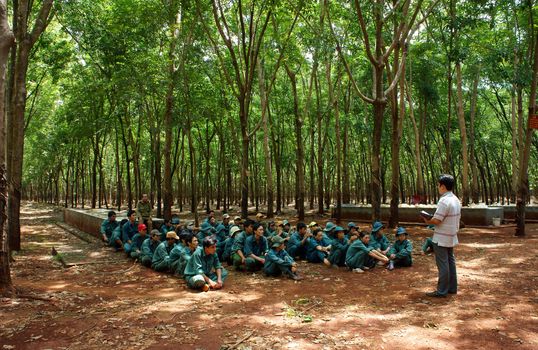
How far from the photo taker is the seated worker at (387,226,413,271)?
899cm

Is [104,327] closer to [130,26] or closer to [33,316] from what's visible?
[33,316]

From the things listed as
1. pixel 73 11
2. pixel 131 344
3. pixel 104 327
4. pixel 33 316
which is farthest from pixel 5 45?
pixel 73 11

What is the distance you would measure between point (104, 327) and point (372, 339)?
3.30 meters

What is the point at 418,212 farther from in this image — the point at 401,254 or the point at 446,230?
the point at 446,230

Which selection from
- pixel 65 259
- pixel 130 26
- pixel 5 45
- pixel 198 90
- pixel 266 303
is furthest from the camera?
pixel 198 90

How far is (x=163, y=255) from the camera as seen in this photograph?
9227mm

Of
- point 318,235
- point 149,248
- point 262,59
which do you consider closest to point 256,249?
point 318,235

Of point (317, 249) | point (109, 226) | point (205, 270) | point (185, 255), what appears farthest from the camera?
point (109, 226)

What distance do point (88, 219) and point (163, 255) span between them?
825 centimetres

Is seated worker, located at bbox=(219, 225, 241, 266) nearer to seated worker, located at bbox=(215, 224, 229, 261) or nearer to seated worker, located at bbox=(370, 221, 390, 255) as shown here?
seated worker, located at bbox=(215, 224, 229, 261)

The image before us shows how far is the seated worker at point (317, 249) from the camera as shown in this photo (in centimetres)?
1003

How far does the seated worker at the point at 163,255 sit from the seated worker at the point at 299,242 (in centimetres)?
298

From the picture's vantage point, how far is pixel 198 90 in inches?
695

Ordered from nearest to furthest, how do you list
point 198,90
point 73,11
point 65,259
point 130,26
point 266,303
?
point 266,303 → point 65,259 → point 73,11 → point 130,26 → point 198,90
